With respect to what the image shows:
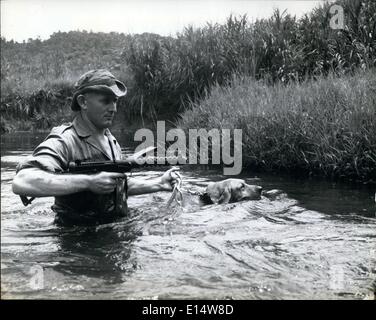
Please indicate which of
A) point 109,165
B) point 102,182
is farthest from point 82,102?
point 102,182

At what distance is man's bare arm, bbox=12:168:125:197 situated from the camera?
4473mm

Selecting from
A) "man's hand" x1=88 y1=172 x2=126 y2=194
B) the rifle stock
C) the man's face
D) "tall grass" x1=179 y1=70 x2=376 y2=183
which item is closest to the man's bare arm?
"man's hand" x1=88 y1=172 x2=126 y2=194

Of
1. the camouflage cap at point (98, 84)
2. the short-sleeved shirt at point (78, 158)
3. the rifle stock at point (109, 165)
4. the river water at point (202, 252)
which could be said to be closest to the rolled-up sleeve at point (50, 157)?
the short-sleeved shirt at point (78, 158)

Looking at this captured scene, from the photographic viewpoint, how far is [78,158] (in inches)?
207

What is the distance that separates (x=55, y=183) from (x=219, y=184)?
2582 mm

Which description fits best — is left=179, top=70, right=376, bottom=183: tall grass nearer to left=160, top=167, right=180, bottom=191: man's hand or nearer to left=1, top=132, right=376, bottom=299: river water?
left=1, top=132, right=376, bottom=299: river water

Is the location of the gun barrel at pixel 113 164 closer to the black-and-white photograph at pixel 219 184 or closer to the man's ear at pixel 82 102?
the black-and-white photograph at pixel 219 184

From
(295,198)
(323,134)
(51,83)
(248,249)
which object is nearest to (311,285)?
(248,249)

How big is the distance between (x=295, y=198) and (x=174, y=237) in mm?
2358

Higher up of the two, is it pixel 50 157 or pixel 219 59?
pixel 219 59

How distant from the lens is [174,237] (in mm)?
5098

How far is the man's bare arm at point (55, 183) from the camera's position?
447 cm

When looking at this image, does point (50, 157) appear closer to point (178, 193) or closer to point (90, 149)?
point (90, 149)
